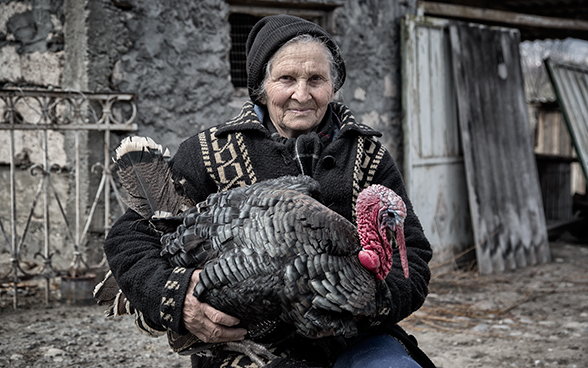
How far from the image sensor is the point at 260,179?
87.7 inches

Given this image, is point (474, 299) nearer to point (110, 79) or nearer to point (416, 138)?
point (416, 138)

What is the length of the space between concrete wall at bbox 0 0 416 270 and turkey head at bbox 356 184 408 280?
327 cm

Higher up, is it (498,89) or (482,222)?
(498,89)

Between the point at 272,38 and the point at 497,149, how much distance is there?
4691 millimetres

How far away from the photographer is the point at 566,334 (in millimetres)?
4043

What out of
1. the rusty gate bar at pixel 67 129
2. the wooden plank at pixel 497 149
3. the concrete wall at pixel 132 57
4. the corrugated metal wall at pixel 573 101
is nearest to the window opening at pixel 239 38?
the concrete wall at pixel 132 57

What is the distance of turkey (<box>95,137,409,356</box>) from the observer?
1729 mm

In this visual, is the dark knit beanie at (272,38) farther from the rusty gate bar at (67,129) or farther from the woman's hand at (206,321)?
the rusty gate bar at (67,129)

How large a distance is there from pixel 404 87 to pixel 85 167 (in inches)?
134

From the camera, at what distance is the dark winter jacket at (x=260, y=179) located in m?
1.99

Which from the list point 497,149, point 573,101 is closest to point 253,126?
point 497,149

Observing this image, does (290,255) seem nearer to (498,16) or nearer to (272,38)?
(272,38)

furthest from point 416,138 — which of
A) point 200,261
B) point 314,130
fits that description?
point 200,261

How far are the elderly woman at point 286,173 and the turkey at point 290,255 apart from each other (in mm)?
111
